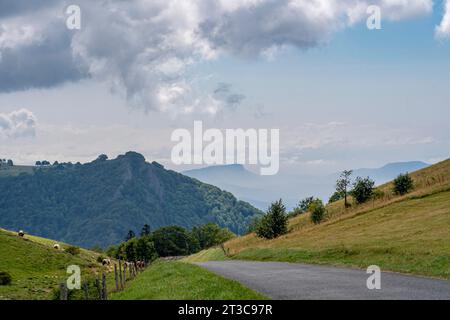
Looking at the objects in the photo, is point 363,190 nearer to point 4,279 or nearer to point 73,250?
point 73,250

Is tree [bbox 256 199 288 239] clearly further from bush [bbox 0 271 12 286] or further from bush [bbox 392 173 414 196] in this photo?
bush [bbox 0 271 12 286]

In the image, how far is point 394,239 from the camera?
162 feet

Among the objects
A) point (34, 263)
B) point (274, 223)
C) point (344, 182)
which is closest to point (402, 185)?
point (344, 182)

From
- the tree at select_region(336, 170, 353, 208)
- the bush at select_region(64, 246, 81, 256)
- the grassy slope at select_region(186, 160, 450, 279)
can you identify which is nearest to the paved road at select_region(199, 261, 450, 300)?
the grassy slope at select_region(186, 160, 450, 279)

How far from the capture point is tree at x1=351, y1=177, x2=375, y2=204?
10188cm

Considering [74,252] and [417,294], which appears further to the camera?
[74,252]

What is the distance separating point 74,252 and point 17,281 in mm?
39685

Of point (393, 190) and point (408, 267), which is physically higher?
point (393, 190)

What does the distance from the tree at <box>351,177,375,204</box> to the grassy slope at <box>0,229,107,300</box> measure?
52485 mm

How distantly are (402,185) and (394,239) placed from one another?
46.7m

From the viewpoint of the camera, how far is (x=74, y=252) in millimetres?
117500
